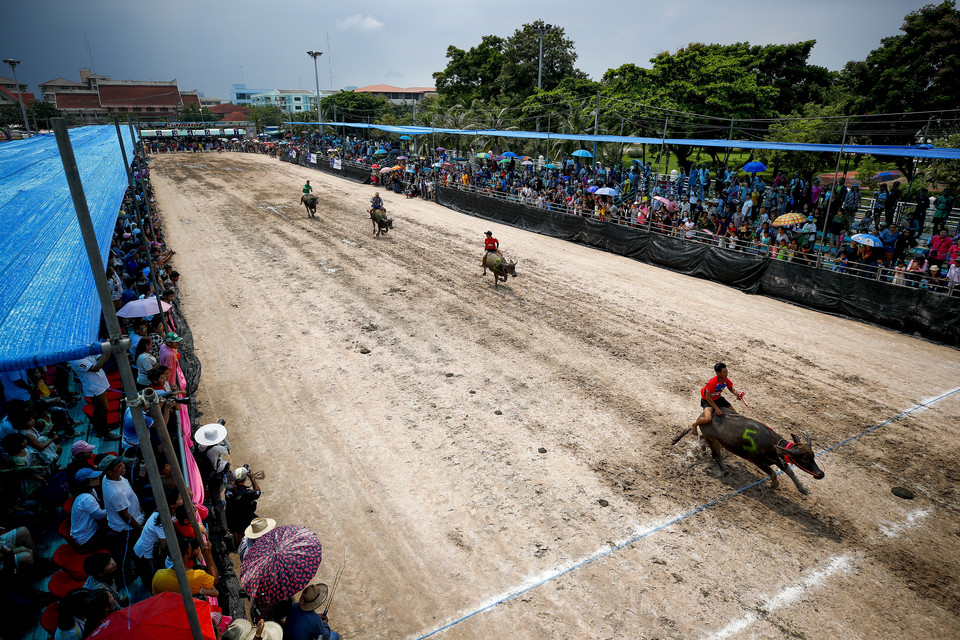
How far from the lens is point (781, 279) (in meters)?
16.3

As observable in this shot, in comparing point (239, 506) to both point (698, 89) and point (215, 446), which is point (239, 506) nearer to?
point (215, 446)

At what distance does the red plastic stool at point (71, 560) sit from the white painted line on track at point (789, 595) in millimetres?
6600

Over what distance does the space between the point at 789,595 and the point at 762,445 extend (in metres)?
2.10

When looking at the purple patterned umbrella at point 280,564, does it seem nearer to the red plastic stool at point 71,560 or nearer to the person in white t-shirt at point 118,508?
the person in white t-shirt at point 118,508

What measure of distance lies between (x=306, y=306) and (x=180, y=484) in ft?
36.5

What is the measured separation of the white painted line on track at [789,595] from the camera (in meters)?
5.64

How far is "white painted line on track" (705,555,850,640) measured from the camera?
5.64 meters

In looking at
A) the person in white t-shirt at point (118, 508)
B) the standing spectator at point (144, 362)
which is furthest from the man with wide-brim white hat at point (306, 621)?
the standing spectator at point (144, 362)

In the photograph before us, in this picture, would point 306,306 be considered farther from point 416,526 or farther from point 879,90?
point 879,90

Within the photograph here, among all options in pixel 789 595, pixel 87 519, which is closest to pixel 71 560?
pixel 87 519

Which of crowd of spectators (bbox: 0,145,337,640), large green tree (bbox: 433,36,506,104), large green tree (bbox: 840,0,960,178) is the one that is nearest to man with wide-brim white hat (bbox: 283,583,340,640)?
crowd of spectators (bbox: 0,145,337,640)

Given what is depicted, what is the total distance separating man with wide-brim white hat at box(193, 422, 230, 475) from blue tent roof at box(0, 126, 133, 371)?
86.3 inches

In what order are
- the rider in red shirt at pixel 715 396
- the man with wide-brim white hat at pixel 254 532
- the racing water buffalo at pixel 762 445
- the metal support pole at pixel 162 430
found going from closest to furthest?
the metal support pole at pixel 162 430
the man with wide-brim white hat at pixel 254 532
the racing water buffalo at pixel 762 445
the rider in red shirt at pixel 715 396

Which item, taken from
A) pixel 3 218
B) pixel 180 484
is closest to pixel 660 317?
pixel 180 484
